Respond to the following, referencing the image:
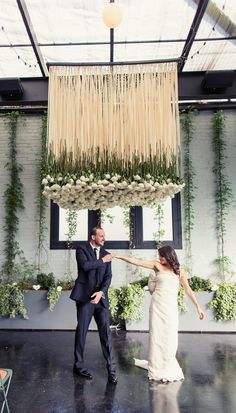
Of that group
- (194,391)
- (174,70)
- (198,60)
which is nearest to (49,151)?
(174,70)

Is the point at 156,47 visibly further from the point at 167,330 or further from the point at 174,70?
the point at 167,330

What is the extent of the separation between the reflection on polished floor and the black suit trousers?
0.21m

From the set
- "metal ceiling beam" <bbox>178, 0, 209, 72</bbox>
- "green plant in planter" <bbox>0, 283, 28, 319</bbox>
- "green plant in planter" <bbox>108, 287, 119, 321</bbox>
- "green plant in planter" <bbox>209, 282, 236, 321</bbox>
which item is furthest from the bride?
"green plant in planter" <bbox>0, 283, 28, 319</bbox>

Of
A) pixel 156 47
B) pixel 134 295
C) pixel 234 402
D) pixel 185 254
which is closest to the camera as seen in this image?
pixel 234 402

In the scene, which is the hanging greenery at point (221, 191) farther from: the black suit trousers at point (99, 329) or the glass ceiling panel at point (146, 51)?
the black suit trousers at point (99, 329)

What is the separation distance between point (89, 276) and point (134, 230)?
11.2ft

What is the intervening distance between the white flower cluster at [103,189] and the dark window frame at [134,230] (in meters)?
3.54

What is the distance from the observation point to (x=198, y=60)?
18.8 ft

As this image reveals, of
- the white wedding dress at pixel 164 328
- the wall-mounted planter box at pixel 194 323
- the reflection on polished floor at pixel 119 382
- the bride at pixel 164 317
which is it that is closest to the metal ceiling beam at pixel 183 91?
the bride at pixel 164 317

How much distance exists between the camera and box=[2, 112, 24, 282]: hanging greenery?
729cm

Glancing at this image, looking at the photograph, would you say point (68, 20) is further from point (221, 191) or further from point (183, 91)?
point (221, 191)

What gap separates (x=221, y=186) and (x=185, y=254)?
1.53 meters

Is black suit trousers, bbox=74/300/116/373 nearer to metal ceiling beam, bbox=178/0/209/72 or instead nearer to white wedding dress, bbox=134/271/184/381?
white wedding dress, bbox=134/271/184/381

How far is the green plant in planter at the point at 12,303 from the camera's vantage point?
20.7 ft
